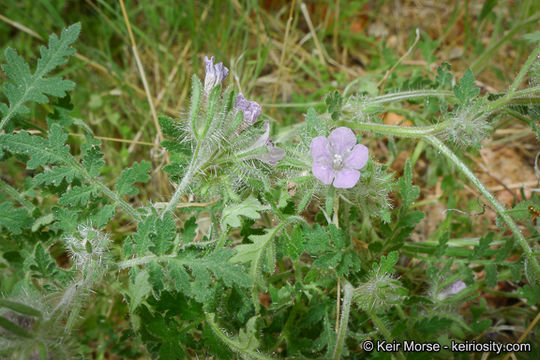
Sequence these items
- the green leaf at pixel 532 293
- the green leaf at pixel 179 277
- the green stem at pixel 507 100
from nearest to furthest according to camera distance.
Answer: the green leaf at pixel 179 277, the green stem at pixel 507 100, the green leaf at pixel 532 293

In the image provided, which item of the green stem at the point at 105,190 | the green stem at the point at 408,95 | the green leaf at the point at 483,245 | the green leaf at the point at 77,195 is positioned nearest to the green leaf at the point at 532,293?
the green leaf at the point at 483,245

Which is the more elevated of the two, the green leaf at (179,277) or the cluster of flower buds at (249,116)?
the cluster of flower buds at (249,116)

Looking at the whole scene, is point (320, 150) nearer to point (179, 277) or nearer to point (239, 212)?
point (239, 212)

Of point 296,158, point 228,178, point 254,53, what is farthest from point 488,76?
point 228,178

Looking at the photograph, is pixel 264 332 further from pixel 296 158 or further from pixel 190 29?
pixel 190 29

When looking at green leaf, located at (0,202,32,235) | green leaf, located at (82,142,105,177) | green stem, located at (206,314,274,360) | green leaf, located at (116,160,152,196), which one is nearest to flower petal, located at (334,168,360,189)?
green stem, located at (206,314,274,360)

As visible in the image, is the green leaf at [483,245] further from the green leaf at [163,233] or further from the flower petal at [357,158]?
the green leaf at [163,233]

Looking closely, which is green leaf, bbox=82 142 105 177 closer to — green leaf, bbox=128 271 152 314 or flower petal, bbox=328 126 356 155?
green leaf, bbox=128 271 152 314
